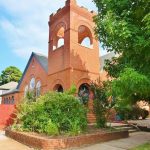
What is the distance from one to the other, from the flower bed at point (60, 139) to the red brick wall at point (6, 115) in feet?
20.0

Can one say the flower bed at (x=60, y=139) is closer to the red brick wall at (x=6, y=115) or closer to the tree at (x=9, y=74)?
the red brick wall at (x=6, y=115)

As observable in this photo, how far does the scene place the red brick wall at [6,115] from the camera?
65.4 ft

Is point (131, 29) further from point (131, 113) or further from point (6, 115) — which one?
point (131, 113)

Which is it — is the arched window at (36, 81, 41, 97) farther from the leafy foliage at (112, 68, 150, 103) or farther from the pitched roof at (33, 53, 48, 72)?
the leafy foliage at (112, 68, 150, 103)

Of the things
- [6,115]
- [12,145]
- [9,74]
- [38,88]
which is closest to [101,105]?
[12,145]

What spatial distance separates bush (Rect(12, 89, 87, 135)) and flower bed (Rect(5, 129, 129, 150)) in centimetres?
67

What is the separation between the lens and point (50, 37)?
2416cm

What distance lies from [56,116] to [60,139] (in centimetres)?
214

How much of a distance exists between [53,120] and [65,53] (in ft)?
31.5

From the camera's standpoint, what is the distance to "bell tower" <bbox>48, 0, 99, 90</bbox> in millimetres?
21156

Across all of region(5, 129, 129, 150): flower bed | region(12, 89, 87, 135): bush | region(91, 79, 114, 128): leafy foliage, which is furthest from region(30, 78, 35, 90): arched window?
region(5, 129, 129, 150): flower bed

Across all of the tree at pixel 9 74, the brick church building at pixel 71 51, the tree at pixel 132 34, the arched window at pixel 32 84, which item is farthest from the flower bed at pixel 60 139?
the tree at pixel 9 74

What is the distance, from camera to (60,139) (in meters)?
11.0

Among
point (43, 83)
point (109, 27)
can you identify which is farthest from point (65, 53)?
point (109, 27)
